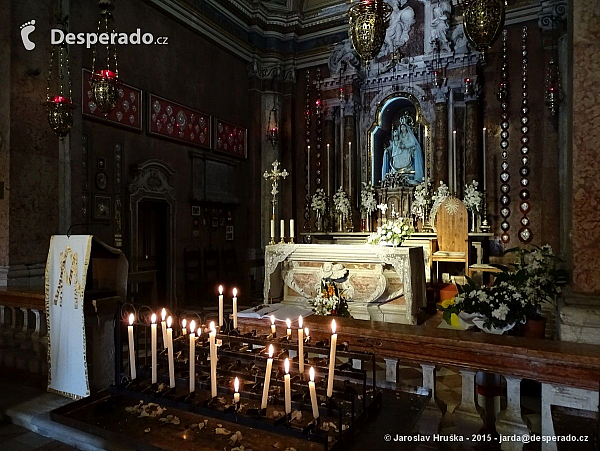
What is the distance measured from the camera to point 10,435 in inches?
103

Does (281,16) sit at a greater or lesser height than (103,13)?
greater

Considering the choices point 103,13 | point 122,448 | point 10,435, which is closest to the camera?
point 122,448

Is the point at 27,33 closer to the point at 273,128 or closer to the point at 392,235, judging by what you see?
the point at 392,235

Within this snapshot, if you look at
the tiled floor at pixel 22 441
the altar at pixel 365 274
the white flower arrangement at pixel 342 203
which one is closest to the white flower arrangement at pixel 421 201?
the white flower arrangement at pixel 342 203

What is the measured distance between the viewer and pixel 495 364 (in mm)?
2055

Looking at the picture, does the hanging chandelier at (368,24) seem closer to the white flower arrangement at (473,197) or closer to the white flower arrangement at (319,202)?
the white flower arrangement at (473,197)

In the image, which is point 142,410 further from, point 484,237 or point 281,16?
point 281,16

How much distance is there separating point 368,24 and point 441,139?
6.89 meters

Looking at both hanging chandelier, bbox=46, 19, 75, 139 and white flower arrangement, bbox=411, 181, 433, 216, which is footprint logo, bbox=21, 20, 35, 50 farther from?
white flower arrangement, bbox=411, 181, 433, 216

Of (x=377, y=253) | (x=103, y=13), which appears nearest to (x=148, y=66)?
(x=103, y=13)

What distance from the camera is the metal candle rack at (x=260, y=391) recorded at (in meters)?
1.62

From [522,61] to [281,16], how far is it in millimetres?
6521

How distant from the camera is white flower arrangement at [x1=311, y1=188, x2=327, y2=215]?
10.6 meters

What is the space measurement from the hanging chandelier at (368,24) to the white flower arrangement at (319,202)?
6780 mm
